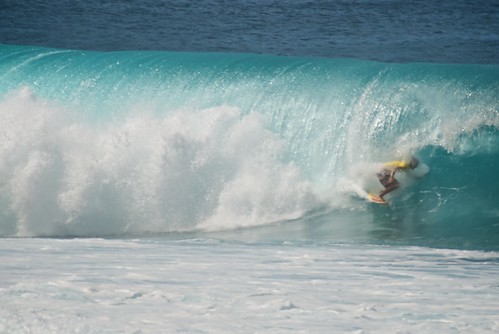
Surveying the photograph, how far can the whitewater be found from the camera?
17.1 feet

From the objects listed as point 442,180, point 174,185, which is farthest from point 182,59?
point 442,180

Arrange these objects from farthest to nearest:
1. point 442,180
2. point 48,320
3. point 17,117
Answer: point 17,117
point 442,180
point 48,320

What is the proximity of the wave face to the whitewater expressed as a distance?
0.07 ft

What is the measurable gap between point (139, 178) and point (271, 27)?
1172cm

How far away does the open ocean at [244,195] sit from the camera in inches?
188

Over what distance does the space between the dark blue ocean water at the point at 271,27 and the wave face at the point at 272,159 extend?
258 inches

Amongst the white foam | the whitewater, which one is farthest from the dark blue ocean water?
the white foam

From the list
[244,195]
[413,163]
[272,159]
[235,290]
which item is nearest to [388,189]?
[413,163]

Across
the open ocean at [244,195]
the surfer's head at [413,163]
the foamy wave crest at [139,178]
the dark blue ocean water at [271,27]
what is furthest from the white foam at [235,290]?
the dark blue ocean water at [271,27]

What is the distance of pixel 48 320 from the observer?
4.42 m

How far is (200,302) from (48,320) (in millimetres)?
815

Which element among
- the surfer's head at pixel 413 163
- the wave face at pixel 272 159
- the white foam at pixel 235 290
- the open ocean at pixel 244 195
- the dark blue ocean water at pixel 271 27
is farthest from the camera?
the dark blue ocean water at pixel 271 27

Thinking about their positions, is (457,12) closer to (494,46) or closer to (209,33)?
(494,46)

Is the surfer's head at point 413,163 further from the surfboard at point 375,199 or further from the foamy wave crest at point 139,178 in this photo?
the foamy wave crest at point 139,178
